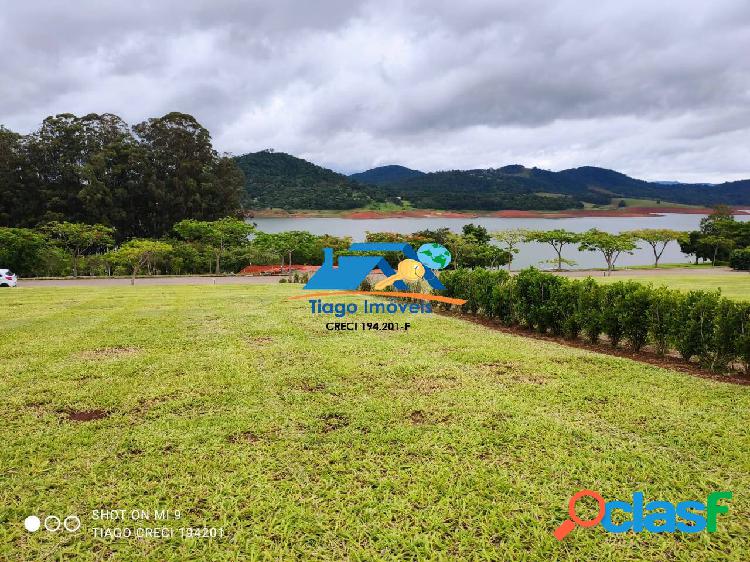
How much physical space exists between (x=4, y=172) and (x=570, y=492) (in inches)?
1772

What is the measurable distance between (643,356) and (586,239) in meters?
35.9

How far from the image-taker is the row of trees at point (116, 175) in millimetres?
34438

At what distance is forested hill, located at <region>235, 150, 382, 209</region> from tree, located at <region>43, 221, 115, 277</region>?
1237 inches

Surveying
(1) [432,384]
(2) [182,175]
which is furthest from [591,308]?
(2) [182,175]

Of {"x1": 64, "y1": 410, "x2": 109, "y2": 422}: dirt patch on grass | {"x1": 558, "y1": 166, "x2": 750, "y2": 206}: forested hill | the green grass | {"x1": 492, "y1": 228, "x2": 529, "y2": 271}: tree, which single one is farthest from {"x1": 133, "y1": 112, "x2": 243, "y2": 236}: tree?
{"x1": 558, "y1": 166, "x2": 750, "y2": 206}: forested hill

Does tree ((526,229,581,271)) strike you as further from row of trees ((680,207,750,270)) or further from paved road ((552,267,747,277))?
row of trees ((680,207,750,270))

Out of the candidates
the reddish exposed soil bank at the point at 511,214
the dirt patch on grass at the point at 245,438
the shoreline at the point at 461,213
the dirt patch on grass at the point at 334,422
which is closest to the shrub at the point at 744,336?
the dirt patch on grass at the point at 334,422

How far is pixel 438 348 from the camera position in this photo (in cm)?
697

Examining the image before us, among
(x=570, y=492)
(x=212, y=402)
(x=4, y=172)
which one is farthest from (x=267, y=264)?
(x=570, y=492)

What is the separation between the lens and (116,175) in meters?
36.9

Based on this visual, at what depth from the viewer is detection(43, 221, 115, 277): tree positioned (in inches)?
1093

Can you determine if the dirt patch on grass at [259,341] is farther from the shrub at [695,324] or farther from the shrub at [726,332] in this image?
the shrub at [726,332]

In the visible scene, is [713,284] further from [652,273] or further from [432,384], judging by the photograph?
[432,384]

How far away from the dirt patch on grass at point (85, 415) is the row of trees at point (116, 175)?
35527 mm
